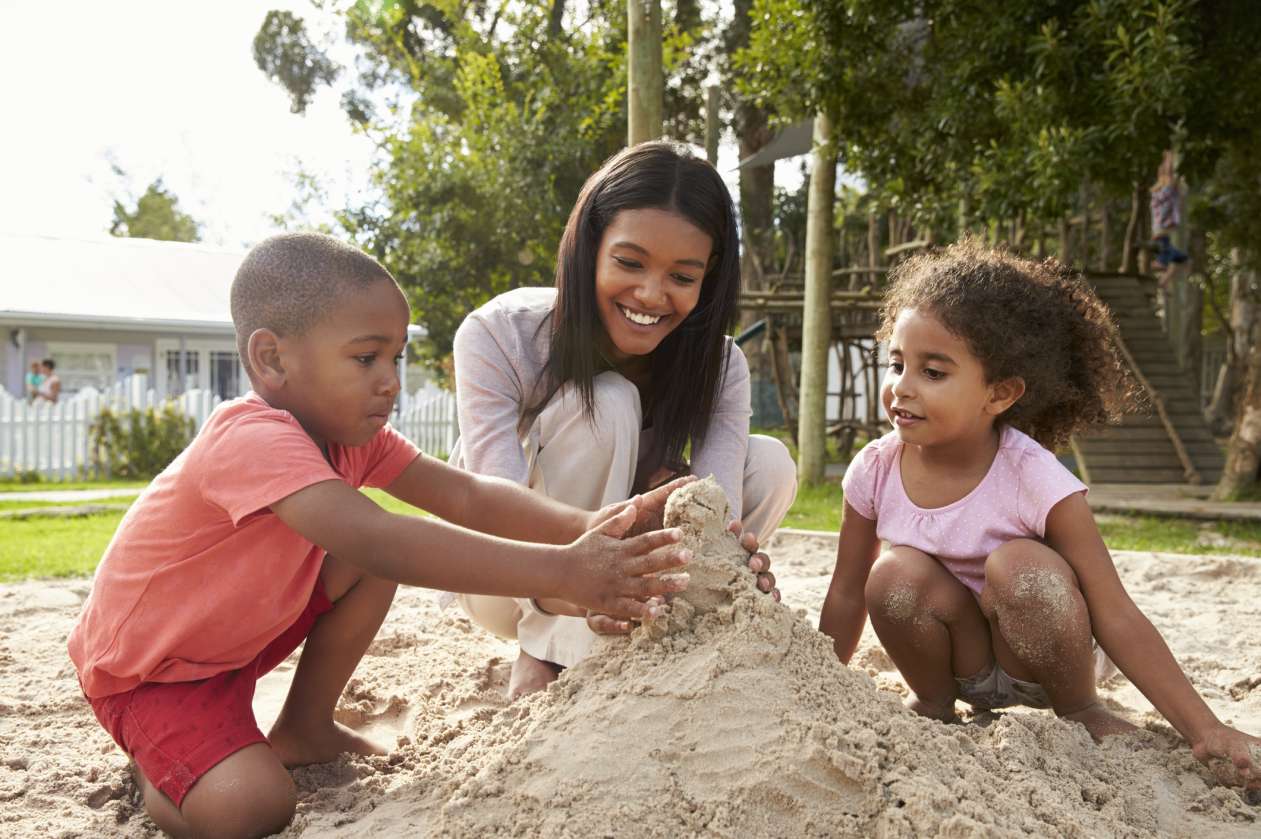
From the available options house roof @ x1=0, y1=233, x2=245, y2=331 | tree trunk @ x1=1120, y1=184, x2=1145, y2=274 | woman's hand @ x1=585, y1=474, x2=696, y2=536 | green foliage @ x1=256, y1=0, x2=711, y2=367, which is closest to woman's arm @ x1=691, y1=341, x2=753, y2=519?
woman's hand @ x1=585, y1=474, x2=696, y2=536

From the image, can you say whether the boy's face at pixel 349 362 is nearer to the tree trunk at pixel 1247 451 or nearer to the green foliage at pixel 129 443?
the tree trunk at pixel 1247 451

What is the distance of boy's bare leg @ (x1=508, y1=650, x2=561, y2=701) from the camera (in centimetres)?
256

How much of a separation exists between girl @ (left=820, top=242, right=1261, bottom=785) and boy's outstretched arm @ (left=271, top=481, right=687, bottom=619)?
2.75 ft

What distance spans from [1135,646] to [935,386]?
0.70 metres

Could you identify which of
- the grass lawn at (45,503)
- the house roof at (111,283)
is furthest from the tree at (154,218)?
the grass lawn at (45,503)

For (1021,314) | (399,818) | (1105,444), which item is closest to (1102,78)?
(1105,444)

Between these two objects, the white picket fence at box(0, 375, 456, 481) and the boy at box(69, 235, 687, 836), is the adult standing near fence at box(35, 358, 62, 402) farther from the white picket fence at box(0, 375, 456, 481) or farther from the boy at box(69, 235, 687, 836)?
the boy at box(69, 235, 687, 836)

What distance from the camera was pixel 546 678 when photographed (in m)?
2.59

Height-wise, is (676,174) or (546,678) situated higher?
(676,174)

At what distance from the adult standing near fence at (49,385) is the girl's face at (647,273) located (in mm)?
14942

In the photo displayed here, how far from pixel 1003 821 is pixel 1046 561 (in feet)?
2.72

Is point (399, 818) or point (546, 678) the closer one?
point (399, 818)

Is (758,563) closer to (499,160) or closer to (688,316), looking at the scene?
(688,316)

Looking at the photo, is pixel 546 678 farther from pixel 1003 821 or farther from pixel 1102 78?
pixel 1102 78
